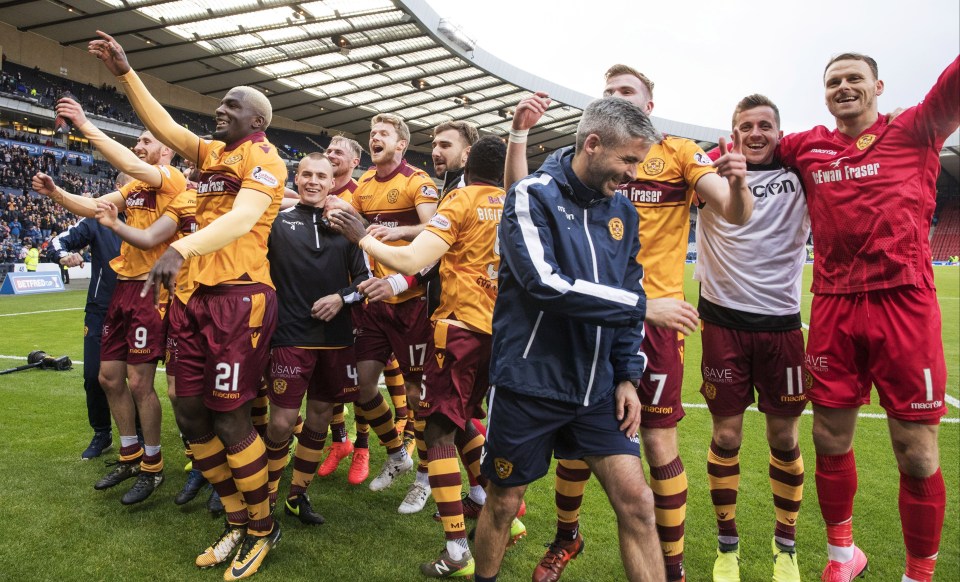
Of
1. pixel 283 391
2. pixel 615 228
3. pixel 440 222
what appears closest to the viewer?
pixel 615 228

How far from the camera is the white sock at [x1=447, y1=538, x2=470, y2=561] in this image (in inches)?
121

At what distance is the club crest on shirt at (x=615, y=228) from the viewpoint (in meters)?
2.46

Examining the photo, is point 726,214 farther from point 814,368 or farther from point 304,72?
point 304,72

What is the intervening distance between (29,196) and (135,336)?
28577 millimetres

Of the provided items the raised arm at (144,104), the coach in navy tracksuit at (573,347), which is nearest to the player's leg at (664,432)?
the coach in navy tracksuit at (573,347)

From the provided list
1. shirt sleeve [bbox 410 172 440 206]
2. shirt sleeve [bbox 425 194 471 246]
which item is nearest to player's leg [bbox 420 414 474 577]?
shirt sleeve [bbox 425 194 471 246]

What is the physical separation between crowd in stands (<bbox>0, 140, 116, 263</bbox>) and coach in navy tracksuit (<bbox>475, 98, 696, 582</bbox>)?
24225 millimetres

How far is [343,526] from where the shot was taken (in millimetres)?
3604

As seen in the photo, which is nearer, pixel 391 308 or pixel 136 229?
pixel 136 229

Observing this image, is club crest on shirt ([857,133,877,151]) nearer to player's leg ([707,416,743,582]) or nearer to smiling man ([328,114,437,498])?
player's leg ([707,416,743,582])

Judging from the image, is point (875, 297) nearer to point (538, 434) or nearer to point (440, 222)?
point (538, 434)

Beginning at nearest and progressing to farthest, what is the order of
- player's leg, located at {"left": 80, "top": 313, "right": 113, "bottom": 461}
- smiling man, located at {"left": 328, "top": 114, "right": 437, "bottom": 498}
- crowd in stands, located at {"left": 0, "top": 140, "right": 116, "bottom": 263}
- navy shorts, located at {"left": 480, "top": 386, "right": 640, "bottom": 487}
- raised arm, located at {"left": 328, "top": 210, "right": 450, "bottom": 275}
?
1. navy shorts, located at {"left": 480, "top": 386, "right": 640, "bottom": 487}
2. raised arm, located at {"left": 328, "top": 210, "right": 450, "bottom": 275}
3. smiling man, located at {"left": 328, "top": 114, "right": 437, "bottom": 498}
4. player's leg, located at {"left": 80, "top": 313, "right": 113, "bottom": 461}
5. crowd in stands, located at {"left": 0, "top": 140, "right": 116, "bottom": 263}

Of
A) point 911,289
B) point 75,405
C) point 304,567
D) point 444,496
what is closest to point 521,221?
point 444,496

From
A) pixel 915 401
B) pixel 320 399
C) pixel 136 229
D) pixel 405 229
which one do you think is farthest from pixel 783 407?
pixel 136 229
